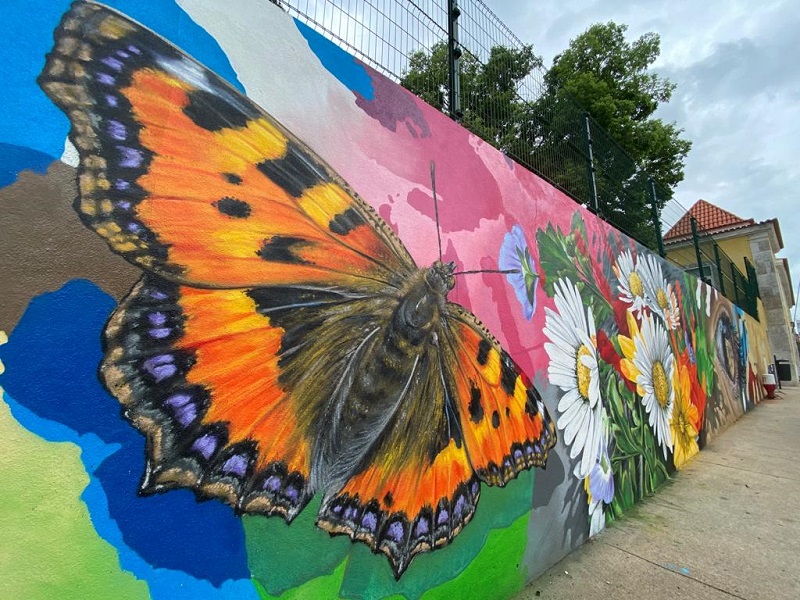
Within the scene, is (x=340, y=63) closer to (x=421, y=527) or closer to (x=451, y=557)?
(x=421, y=527)

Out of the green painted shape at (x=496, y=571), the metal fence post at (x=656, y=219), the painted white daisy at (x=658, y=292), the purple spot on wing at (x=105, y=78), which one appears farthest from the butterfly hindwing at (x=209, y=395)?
the metal fence post at (x=656, y=219)

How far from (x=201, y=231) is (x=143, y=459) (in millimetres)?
685

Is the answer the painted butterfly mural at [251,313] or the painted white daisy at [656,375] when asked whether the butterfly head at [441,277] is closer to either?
the painted butterfly mural at [251,313]

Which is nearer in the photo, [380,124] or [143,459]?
[143,459]

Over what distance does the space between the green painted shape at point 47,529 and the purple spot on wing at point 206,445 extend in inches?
10.8

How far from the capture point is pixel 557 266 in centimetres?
328

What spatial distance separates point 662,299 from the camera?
17.8ft

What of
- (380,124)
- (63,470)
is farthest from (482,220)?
(63,470)

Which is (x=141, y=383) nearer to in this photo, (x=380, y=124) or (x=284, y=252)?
(x=284, y=252)

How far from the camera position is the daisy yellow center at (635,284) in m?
4.59

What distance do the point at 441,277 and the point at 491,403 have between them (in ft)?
2.37

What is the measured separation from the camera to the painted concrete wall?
1102 mm

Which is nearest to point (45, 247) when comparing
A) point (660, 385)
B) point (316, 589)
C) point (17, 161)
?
point (17, 161)

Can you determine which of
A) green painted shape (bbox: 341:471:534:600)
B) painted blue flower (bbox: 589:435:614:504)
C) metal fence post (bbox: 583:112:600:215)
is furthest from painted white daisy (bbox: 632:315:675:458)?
green painted shape (bbox: 341:471:534:600)
